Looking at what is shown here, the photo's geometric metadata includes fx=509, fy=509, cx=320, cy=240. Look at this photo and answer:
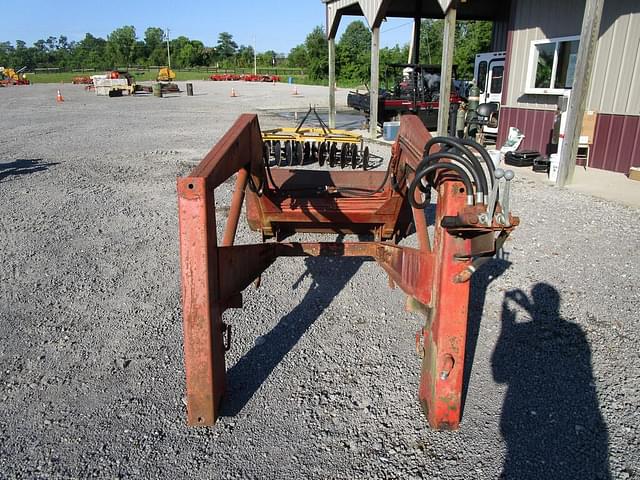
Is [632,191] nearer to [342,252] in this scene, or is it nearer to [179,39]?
[342,252]

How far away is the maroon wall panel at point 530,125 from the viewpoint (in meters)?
10.7

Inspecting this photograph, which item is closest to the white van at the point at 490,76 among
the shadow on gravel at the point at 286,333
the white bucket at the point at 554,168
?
the white bucket at the point at 554,168

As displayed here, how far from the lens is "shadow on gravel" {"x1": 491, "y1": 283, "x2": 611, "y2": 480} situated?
7.80 feet

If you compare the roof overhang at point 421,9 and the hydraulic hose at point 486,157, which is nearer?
the hydraulic hose at point 486,157

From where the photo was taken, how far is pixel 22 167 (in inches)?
380

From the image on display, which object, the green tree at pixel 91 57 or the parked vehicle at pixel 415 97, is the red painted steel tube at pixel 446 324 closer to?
the parked vehicle at pixel 415 97

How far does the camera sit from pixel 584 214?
6578 mm

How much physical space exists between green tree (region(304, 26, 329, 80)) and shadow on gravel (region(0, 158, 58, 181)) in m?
40.8

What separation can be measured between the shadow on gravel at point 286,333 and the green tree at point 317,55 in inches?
1811

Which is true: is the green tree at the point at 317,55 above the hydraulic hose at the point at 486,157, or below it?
above

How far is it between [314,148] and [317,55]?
75.2 meters

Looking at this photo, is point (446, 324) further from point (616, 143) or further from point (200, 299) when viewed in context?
point (616, 143)

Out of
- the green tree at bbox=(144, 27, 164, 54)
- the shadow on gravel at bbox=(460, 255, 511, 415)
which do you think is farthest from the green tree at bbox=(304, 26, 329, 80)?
the shadow on gravel at bbox=(460, 255, 511, 415)

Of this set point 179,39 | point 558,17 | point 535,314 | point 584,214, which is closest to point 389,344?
point 535,314
